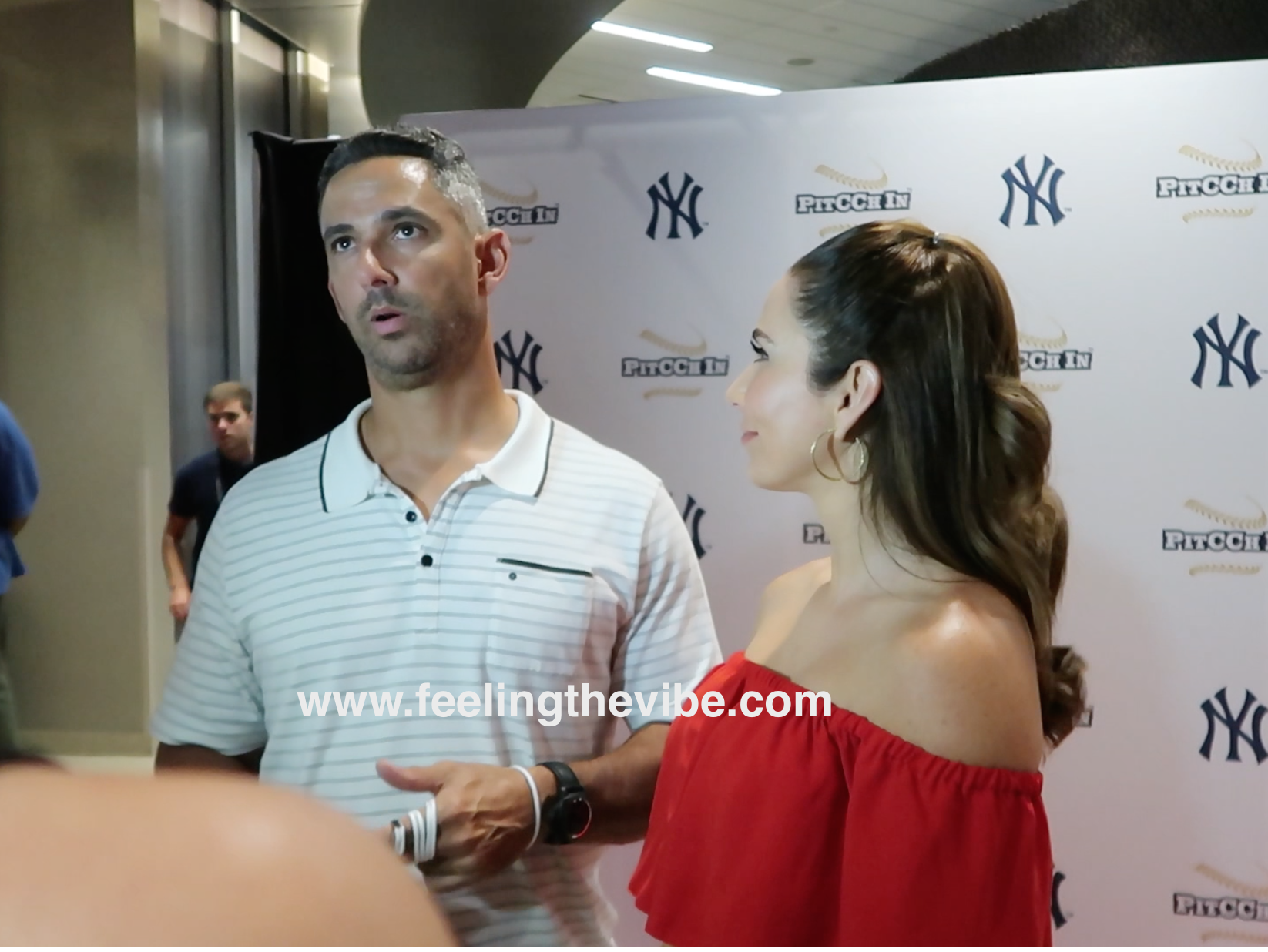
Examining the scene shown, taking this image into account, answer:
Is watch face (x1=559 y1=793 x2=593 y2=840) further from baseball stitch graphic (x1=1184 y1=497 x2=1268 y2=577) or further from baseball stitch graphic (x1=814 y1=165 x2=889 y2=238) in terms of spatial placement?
baseball stitch graphic (x1=1184 y1=497 x2=1268 y2=577)

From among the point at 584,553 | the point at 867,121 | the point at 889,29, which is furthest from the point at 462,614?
the point at 889,29

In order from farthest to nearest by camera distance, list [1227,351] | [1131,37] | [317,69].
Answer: [1131,37] < [1227,351] < [317,69]

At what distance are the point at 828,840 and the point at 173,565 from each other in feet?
1.94

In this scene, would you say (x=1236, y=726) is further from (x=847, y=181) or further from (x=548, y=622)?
(x=548, y=622)

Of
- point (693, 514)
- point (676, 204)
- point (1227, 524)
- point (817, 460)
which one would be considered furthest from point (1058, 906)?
point (676, 204)

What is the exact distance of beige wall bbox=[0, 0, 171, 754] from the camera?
2.47ft

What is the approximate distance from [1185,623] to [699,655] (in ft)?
3.02

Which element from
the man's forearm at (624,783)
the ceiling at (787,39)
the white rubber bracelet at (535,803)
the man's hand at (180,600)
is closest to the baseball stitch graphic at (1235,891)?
the man's forearm at (624,783)

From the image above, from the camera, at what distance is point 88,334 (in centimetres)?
78

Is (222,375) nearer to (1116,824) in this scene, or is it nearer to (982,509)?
(982,509)

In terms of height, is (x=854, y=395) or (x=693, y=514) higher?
(x=854, y=395)

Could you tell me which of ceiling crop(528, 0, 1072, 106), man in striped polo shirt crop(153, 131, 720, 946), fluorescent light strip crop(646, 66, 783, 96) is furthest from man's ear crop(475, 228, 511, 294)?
fluorescent light strip crop(646, 66, 783, 96)

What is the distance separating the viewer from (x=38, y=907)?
16cm

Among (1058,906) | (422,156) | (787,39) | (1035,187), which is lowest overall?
(1058,906)
